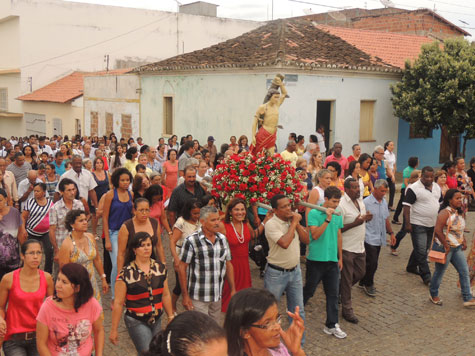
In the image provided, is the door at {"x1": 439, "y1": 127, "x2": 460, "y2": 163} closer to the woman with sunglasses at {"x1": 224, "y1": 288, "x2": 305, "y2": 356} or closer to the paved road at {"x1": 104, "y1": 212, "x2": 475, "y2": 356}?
the paved road at {"x1": 104, "y1": 212, "x2": 475, "y2": 356}

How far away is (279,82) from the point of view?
9.73 m

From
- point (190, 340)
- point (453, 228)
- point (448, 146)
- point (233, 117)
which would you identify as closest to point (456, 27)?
point (448, 146)

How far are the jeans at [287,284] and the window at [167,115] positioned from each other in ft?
53.3

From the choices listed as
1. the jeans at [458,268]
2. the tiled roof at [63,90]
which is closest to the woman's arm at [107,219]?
the jeans at [458,268]

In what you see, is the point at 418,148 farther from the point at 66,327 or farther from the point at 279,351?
the point at 279,351

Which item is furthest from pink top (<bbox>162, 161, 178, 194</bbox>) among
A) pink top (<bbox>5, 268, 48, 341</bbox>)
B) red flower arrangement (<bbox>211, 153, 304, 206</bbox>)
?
pink top (<bbox>5, 268, 48, 341</bbox>)

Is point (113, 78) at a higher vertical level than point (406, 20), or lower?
lower

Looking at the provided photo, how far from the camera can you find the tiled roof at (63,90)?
30978 millimetres

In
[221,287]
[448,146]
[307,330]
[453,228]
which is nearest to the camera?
[221,287]

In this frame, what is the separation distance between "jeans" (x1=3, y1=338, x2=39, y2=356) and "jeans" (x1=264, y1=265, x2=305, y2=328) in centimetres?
246

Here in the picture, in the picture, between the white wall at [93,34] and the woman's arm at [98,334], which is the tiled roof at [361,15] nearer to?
the white wall at [93,34]

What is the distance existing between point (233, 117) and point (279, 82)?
27.1 feet

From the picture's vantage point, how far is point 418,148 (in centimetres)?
2066

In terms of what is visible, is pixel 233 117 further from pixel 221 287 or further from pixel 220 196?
pixel 221 287
